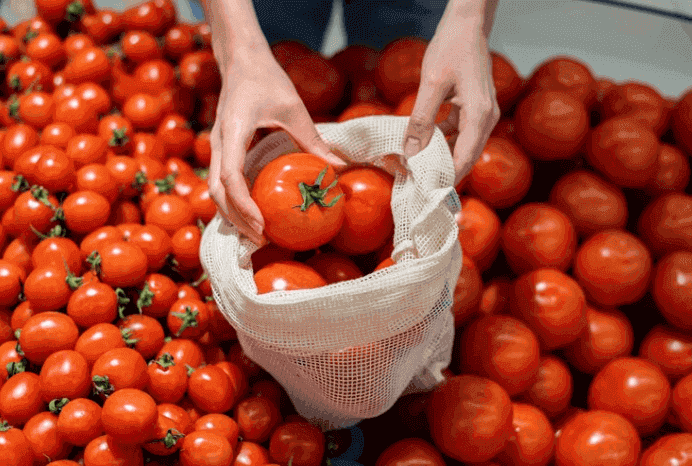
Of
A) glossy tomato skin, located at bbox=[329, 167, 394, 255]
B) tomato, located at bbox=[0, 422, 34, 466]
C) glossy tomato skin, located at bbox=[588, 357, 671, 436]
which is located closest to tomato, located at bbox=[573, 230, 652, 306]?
glossy tomato skin, located at bbox=[588, 357, 671, 436]

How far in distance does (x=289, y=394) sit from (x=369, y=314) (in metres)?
0.28

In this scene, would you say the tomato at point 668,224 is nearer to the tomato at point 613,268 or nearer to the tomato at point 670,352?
the tomato at point 613,268

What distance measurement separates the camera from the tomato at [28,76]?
1508 millimetres

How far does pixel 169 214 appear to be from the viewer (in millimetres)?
1220

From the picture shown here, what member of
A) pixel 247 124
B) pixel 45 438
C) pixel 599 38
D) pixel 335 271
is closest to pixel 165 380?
pixel 45 438

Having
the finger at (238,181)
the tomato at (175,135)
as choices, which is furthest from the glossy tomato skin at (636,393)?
the tomato at (175,135)

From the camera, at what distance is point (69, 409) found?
3.01 feet

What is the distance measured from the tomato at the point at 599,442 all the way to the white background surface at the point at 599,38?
1.72 m

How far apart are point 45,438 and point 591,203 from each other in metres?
1.09

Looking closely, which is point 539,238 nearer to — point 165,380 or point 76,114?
point 165,380

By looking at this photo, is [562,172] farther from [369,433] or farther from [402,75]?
[369,433]

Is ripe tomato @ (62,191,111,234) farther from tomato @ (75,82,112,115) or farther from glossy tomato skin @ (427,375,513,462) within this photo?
glossy tomato skin @ (427,375,513,462)

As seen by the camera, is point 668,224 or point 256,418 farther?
point 668,224

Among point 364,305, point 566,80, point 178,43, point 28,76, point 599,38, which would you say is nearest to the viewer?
point 364,305
